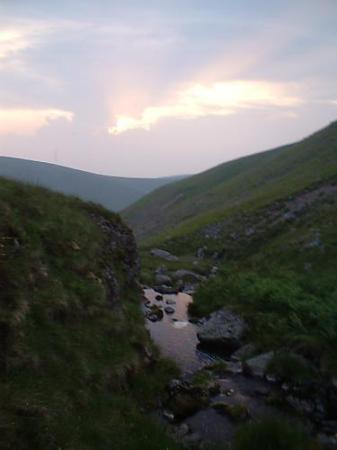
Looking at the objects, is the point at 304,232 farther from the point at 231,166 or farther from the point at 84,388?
the point at 231,166

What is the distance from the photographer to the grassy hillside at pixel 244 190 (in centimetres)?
6594

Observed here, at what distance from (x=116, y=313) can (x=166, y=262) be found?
95.4 ft

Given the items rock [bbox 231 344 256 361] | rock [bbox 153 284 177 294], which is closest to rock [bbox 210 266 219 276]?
rock [bbox 153 284 177 294]

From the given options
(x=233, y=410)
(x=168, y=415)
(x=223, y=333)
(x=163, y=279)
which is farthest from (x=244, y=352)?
(x=163, y=279)

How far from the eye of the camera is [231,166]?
464ft

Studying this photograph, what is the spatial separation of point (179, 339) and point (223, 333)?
2.47 meters

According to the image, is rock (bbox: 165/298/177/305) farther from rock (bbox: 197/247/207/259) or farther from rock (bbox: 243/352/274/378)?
rock (bbox: 197/247/207/259)

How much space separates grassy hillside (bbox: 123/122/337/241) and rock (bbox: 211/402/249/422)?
44.7 metres

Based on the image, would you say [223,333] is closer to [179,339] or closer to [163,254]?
[179,339]

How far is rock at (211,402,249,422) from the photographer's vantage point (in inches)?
645

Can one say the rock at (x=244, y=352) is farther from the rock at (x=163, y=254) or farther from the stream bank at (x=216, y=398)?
the rock at (x=163, y=254)

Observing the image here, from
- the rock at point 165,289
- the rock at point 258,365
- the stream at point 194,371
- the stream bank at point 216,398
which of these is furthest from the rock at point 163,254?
the rock at point 258,365

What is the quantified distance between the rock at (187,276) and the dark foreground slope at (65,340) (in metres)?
17.7

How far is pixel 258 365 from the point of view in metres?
20.8
